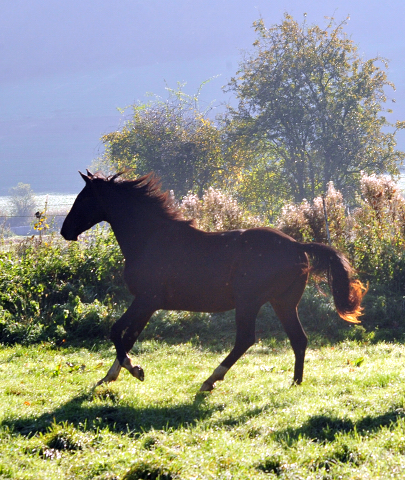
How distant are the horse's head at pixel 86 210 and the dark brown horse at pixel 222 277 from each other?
56 centimetres

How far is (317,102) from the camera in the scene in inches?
1353

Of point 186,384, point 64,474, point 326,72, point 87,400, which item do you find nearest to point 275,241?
point 186,384

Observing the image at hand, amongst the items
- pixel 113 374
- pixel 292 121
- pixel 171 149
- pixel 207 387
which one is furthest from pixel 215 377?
pixel 292 121

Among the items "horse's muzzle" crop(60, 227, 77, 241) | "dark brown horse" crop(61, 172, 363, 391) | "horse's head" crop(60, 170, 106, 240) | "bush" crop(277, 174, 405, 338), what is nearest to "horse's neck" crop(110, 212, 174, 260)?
"dark brown horse" crop(61, 172, 363, 391)

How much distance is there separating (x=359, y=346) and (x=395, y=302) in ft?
7.49

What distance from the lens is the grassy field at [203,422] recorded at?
3.36m

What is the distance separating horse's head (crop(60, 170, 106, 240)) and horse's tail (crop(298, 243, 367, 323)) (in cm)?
260

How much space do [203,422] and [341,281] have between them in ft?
7.97

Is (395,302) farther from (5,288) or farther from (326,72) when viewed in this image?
(326,72)

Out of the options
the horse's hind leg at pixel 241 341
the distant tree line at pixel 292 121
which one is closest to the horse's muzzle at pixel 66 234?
the horse's hind leg at pixel 241 341

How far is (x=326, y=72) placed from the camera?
3488 cm

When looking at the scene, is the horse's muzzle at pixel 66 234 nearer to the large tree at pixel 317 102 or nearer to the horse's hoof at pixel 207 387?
the horse's hoof at pixel 207 387

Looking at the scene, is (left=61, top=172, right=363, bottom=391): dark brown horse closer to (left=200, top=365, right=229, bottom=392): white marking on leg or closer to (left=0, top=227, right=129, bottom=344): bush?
(left=200, top=365, right=229, bottom=392): white marking on leg

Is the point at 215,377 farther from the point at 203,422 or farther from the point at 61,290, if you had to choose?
the point at 61,290
